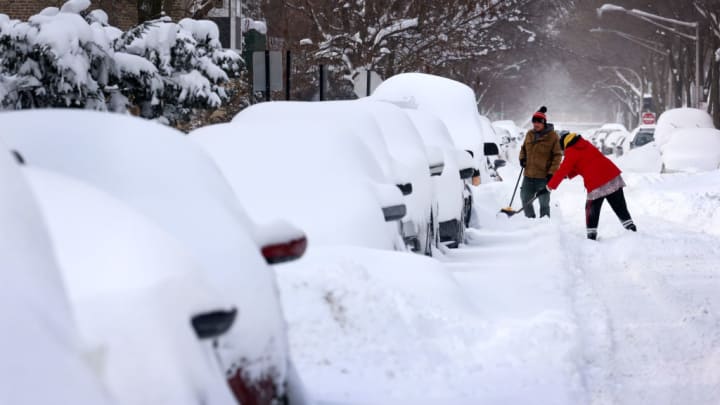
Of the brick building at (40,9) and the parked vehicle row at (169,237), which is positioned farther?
the brick building at (40,9)

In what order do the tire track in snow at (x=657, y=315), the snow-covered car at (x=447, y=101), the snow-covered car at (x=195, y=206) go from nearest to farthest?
1. the snow-covered car at (x=195, y=206)
2. the tire track in snow at (x=657, y=315)
3. the snow-covered car at (x=447, y=101)

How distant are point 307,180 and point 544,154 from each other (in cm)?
977

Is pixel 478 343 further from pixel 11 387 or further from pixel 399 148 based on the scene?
pixel 11 387

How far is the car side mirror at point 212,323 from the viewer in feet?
9.47

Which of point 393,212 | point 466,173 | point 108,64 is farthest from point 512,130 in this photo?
point 393,212

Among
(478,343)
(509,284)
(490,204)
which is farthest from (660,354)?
(490,204)

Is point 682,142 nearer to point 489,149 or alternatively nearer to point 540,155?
point 489,149

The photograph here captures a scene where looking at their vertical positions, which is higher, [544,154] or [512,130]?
[544,154]

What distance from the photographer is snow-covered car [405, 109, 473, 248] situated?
562 inches

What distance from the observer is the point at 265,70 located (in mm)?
18844

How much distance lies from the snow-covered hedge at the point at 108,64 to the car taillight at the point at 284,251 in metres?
9.24

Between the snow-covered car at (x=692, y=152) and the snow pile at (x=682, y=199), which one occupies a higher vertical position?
the snow pile at (x=682, y=199)

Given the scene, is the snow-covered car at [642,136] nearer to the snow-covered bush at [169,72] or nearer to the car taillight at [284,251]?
the snow-covered bush at [169,72]

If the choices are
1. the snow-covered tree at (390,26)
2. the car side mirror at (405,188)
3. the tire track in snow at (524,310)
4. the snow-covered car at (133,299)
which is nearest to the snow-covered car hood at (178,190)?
the snow-covered car at (133,299)
